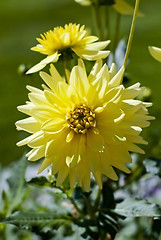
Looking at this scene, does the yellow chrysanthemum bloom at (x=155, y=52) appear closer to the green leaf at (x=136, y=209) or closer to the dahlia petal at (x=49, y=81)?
the dahlia petal at (x=49, y=81)

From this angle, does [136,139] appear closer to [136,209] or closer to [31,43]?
[136,209]

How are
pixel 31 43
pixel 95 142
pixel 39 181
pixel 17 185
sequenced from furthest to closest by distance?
1. pixel 31 43
2. pixel 17 185
3. pixel 39 181
4. pixel 95 142

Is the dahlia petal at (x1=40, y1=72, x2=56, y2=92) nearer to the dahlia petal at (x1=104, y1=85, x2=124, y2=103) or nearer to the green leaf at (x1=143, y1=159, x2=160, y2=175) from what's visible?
the dahlia petal at (x1=104, y1=85, x2=124, y2=103)

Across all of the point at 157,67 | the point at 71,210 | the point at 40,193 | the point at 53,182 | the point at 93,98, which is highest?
the point at 93,98

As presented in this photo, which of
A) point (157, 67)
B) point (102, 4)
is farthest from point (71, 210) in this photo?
point (157, 67)

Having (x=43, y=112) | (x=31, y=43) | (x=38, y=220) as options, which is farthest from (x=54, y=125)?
(x=31, y=43)

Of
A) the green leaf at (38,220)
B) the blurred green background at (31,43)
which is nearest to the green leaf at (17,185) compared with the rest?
the green leaf at (38,220)

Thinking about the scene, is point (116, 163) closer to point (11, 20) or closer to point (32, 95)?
point (32, 95)
